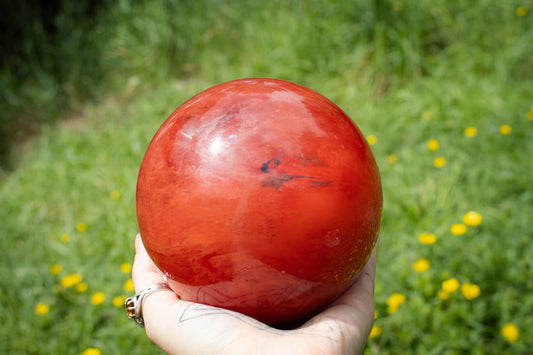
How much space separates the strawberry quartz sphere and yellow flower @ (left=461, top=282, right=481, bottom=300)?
1024 millimetres

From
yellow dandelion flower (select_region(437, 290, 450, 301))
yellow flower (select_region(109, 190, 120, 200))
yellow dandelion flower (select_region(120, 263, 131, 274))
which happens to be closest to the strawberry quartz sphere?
yellow dandelion flower (select_region(437, 290, 450, 301))

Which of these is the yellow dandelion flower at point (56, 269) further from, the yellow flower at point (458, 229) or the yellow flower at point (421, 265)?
the yellow flower at point (458, 229)

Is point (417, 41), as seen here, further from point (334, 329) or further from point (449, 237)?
point (334, 329)

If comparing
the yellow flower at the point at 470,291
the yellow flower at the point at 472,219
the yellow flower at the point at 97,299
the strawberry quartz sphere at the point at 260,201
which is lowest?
the yellow flower at the point at 97,299

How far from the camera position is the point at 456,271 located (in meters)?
2.41

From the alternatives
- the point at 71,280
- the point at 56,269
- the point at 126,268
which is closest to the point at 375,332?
the point at 126,268

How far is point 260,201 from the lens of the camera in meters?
1.25

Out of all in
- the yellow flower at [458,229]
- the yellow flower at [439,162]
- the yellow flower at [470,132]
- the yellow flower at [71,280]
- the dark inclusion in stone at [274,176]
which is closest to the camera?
the dark inclusion in stone at [274,176]

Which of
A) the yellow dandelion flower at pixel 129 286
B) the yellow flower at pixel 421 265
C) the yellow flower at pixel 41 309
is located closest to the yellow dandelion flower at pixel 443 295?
the yellow flower at pixel 421 265

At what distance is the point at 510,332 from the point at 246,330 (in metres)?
1.41

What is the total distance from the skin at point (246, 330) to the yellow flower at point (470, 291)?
812 mm

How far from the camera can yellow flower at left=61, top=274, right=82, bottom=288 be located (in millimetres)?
2787

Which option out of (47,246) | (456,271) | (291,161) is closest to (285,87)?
(291,161)

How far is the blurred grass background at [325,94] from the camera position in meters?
2.36
